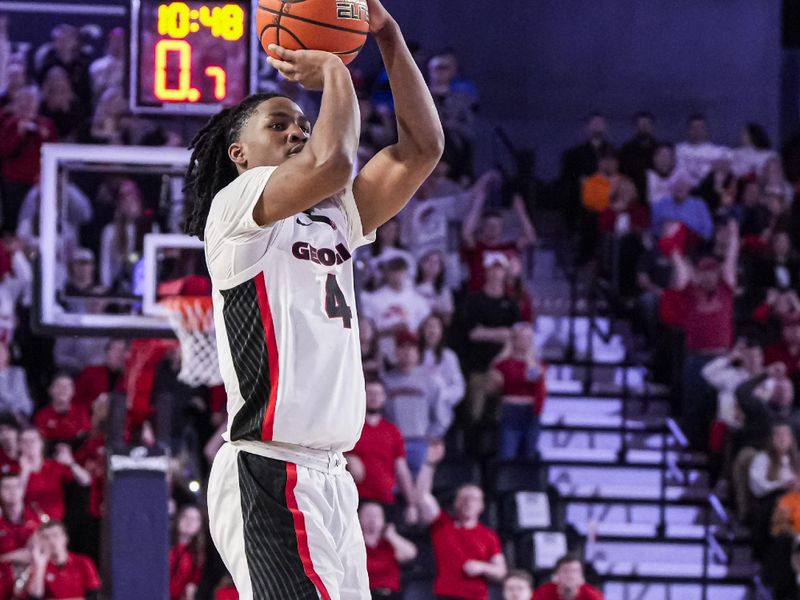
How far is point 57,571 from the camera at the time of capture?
29.2 ft

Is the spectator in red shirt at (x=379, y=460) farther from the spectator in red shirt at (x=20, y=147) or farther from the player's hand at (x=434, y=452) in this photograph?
the spectator in red shirt at (x=20, y=147)

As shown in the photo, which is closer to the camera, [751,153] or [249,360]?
[249,360]

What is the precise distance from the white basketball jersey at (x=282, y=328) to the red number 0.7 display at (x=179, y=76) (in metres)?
3.56

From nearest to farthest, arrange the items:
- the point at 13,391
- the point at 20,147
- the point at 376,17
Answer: the point at 376,17 → the point at 13,391 → the point at 20,147

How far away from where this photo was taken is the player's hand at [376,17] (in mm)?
4305

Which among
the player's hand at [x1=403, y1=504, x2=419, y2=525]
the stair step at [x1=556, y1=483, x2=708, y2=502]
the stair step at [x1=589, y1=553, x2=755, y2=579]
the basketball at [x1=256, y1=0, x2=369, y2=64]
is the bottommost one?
the stair step at [x1=589, y1=553, x2=755, y2=579]

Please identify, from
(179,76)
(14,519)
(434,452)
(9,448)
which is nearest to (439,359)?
(434,452)

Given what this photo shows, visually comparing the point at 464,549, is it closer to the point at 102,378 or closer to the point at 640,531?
the point at 640,531

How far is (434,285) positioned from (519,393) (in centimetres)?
116

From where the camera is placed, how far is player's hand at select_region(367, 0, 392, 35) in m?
4.30

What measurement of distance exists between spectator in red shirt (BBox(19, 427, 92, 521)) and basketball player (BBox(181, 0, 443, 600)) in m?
5.49

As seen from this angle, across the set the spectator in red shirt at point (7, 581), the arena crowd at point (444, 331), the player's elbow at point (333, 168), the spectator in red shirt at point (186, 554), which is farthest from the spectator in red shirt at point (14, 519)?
the player's elbow at point (333, 168)

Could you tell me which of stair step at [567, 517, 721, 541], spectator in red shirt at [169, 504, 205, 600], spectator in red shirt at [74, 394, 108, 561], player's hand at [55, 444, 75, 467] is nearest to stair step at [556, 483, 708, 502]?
stair step at [567, 517, 721, 541]

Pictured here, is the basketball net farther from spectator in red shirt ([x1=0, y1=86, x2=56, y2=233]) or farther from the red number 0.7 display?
spectator in red shirt ([x1=0, y1=86, x2=56, y2=233])
